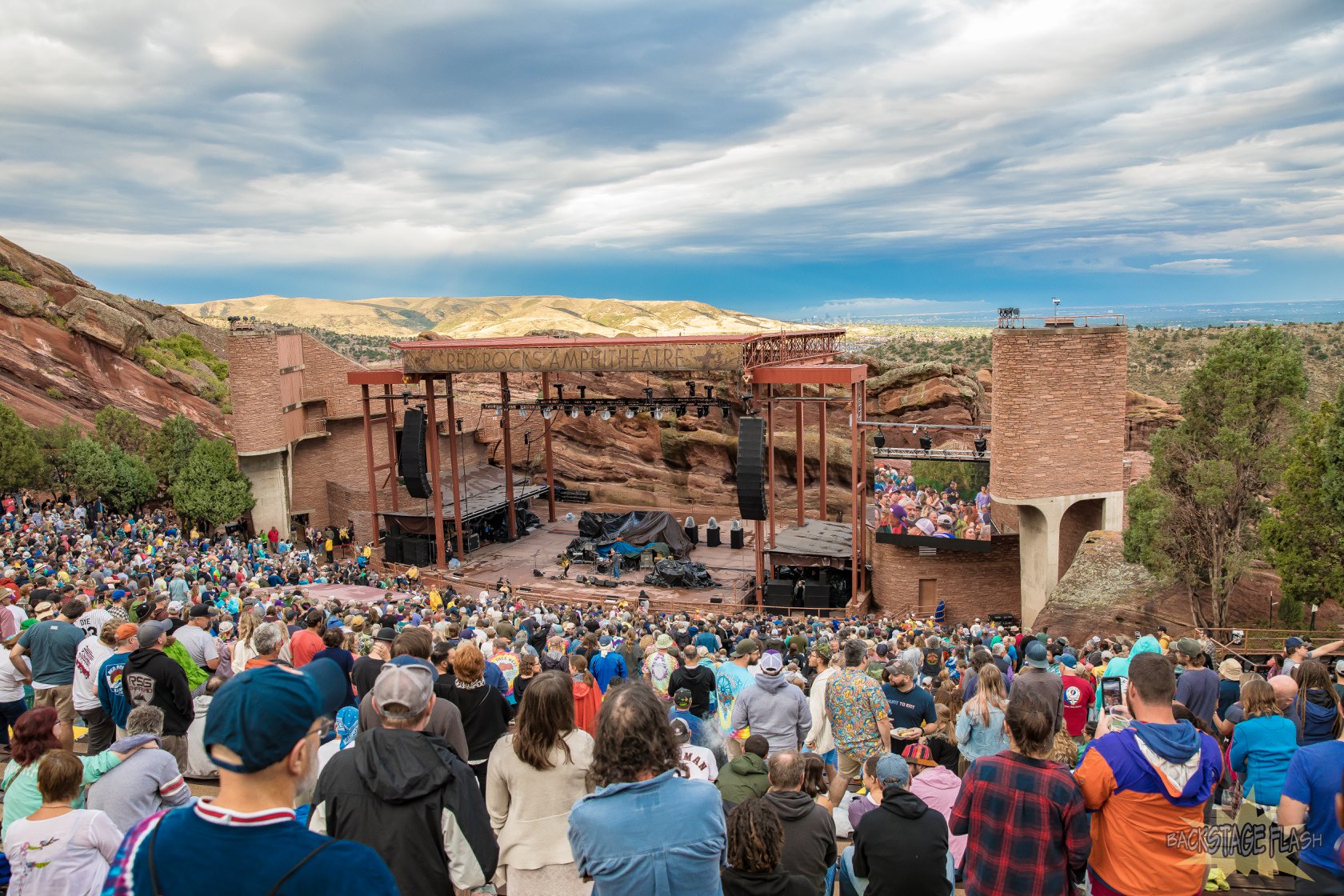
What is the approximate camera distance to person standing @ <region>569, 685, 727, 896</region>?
10.2 feet

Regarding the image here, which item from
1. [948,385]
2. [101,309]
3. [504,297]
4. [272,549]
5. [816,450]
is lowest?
[272,549]

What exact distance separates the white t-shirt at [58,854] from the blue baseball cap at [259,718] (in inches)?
94.4

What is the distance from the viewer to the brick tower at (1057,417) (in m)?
20.7

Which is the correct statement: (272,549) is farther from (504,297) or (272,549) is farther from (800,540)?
(504,297)

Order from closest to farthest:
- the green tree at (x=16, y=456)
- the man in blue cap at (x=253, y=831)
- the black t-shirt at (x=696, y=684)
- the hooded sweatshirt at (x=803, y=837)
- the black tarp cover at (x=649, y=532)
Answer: the man in blue cap at (x=253, y=831) → the hooded sweatshirt at (x=803, y=837) → the black t-shirt at (x=696, y=684) → the green tree at (x=16, y=456) → the black tarp cover at (x=649, y=532)

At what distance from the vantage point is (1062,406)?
2066cm

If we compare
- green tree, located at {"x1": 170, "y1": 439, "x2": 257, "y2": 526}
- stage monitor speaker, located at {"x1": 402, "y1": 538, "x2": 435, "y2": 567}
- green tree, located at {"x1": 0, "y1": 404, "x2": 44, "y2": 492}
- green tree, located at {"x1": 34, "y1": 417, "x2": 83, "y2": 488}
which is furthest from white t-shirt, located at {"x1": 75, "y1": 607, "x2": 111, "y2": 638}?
green tree, located at {"x1": 34, "y1": 417, "x2": 83, "y2": 488}

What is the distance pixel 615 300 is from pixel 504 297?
59.7 m

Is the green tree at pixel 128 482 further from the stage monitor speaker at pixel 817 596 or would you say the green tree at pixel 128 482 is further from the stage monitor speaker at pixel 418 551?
the stage monitor speaker at pixel 817 596

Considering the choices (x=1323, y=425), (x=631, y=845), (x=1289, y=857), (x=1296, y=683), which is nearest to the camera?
(x=631, y=845)

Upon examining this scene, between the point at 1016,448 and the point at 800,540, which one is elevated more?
the point at 1016,448

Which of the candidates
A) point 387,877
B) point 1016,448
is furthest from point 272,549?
point 387,877

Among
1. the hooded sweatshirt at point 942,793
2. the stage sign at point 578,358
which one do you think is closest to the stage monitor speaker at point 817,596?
the stage sign at point 578,358

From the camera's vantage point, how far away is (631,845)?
3109mm
